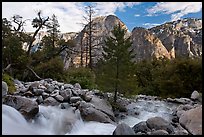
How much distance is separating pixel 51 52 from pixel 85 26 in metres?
2.77

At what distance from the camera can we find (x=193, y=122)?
3430 mm

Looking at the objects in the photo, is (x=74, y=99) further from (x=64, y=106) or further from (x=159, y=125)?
(x=159, y=125)

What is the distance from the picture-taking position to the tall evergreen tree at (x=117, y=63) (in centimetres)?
494

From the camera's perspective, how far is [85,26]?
41.6 feet

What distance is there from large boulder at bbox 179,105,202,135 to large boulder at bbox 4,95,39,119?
198 cm

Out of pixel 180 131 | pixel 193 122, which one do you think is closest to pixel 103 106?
pixel 180 131

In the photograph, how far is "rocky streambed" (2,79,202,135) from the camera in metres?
3.14

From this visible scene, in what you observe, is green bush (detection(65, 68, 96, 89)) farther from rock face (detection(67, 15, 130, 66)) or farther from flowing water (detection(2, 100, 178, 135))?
rock face (detection(67, 15, 130, 66))

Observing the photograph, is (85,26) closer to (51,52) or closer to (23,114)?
(51,52)

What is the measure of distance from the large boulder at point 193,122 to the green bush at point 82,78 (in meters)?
3.44

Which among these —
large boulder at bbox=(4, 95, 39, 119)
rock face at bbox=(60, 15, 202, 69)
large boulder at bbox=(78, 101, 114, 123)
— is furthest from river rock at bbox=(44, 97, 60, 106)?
rock face at bbox=(60, 15, 202, 69)

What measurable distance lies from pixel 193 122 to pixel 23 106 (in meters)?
2.15

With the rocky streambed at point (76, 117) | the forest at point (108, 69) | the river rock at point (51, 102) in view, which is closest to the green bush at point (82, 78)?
the forest at point (108, 69)

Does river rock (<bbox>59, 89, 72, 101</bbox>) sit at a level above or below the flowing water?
above
